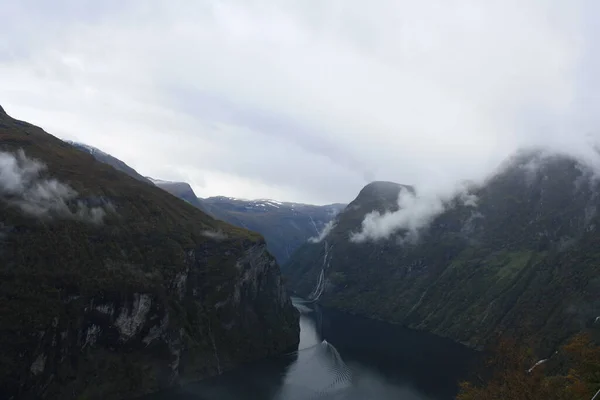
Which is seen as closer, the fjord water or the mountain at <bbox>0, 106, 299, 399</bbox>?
the mountain at <bbox>0, 106, 299, 399</bbox>

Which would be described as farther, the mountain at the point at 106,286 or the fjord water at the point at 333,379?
the fjord water at the point at 333,379

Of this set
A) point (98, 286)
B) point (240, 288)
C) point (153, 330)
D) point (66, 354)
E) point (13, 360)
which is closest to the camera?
point (13, 360)

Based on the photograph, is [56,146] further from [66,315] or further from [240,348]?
[240,348]

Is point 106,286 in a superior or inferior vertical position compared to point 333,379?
superior

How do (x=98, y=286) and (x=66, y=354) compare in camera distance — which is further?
(x=98, y=286)

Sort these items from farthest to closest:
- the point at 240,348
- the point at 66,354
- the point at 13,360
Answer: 1. the point at 240,348
2. the point at 66,354
3. the point at 13,360

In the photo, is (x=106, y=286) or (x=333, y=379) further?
(x=333, y=379)

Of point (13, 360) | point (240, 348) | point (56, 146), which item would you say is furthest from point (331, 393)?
point (56, 146)

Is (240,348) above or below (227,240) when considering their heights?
below
